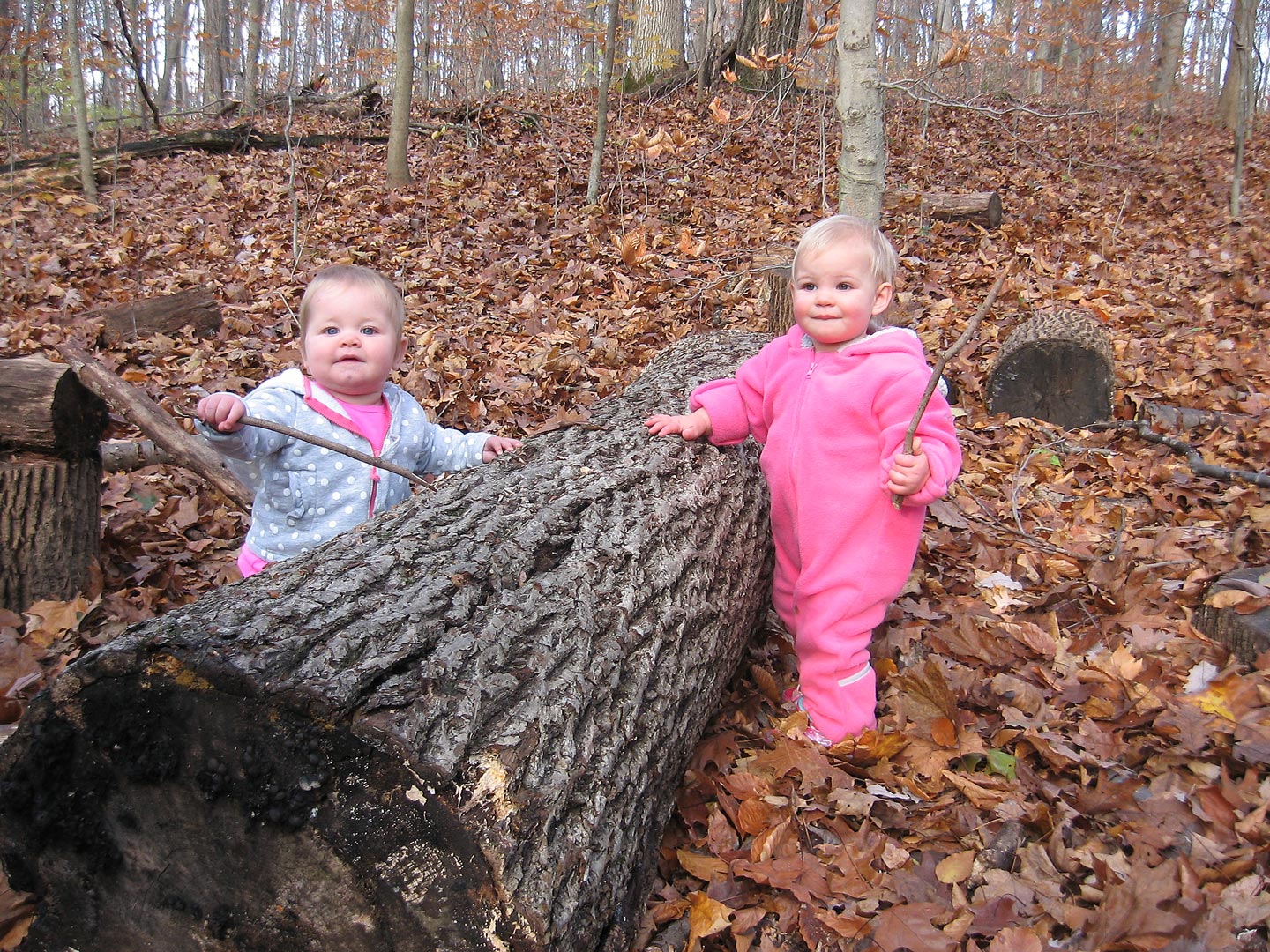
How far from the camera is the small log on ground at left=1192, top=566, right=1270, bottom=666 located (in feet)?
8.82

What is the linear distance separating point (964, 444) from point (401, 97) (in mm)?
8392

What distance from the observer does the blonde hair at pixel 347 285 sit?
2.87m

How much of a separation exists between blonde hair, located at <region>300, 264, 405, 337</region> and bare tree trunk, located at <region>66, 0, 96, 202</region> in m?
7.89

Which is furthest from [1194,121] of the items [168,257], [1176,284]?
[168,257]

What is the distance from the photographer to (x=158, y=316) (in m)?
6.36

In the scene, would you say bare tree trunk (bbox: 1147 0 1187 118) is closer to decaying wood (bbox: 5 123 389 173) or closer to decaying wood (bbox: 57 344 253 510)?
decaying wood (bbox: 5 123 389 173)

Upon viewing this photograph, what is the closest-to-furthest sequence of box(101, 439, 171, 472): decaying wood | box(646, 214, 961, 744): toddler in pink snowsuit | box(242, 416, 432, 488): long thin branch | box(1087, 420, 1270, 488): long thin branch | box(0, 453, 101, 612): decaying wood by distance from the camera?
box(242, 416, 432, 488): long thin branch, box(646, 214, 961, 744): toddler in pink snowsuit, box(0, 453, 101, 612): decaying wood, box(101, 439, 171, 472): decaying wood, box(1087, 420, 1270, 488): long thin branch

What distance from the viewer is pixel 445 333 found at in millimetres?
6215

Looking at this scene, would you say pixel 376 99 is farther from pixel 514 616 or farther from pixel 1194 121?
pixel 1194 121

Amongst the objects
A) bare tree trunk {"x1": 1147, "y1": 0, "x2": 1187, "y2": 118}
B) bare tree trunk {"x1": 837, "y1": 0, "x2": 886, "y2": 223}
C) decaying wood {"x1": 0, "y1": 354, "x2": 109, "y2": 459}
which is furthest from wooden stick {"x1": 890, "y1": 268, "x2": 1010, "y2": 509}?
bare tree trunk {"x1": 1147, "y1": 0, "x2": 1187, "y2": 118}

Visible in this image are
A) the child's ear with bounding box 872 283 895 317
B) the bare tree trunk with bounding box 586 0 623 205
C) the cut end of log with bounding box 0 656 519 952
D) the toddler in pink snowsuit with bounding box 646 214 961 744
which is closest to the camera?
the cut end of log with bounding box 0 656 519 952

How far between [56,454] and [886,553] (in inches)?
131

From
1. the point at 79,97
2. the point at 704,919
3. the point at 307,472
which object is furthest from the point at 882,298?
the point at 79,97

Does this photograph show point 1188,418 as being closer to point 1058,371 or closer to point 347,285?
point 1058,371
